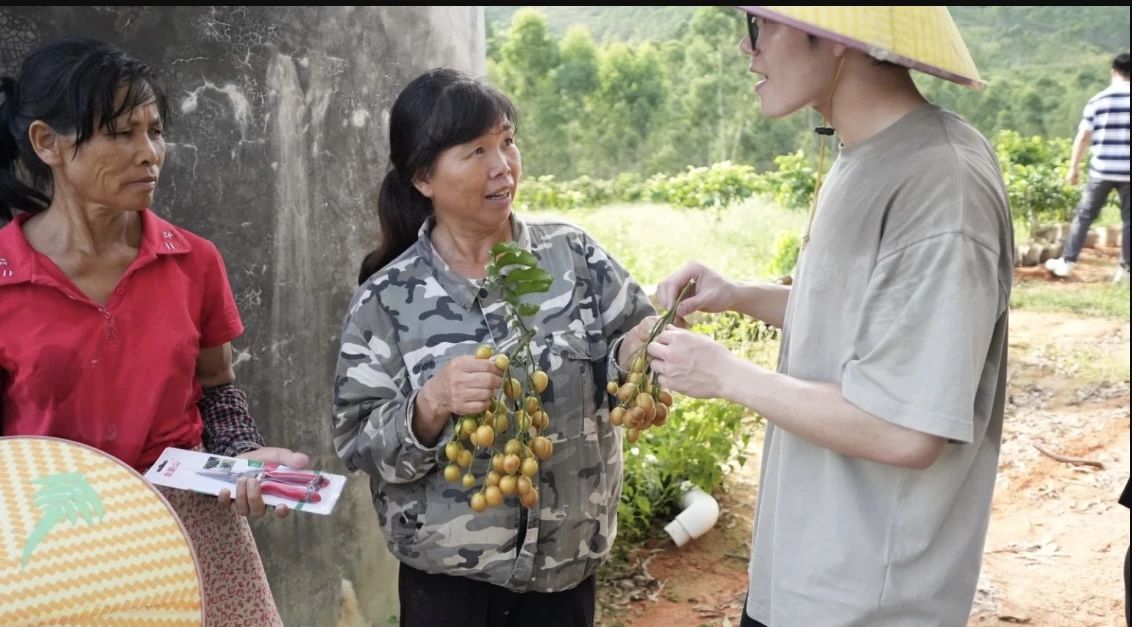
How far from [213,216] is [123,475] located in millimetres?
1111

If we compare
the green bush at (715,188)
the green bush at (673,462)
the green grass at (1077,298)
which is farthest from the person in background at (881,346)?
the green bush at (715,188)

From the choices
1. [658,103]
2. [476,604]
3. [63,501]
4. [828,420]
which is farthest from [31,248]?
[658,103]

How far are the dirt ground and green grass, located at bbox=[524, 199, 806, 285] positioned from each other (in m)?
3.51

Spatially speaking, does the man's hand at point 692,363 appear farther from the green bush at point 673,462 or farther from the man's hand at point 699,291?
the green bush at point 673,462

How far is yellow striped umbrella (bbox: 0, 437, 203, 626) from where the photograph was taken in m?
1.78

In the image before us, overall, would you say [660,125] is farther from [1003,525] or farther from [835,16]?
[835,16]

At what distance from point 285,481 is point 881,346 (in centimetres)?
117

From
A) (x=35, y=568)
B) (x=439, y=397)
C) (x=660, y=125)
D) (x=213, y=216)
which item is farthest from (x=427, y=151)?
(x=660, y=125)

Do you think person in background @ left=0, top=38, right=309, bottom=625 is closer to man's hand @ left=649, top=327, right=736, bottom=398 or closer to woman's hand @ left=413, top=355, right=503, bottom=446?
woman's hand @ left=413, top=355, right=503, bottom=446

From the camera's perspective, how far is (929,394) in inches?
61.3

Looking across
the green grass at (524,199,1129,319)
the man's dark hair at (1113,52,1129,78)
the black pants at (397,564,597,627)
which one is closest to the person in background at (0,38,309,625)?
the black pants at (397,564,597,627)

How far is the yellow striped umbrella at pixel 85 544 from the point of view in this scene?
69.9 inches

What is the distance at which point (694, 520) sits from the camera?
185 inches

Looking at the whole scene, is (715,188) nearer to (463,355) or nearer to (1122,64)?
(1122,64)
